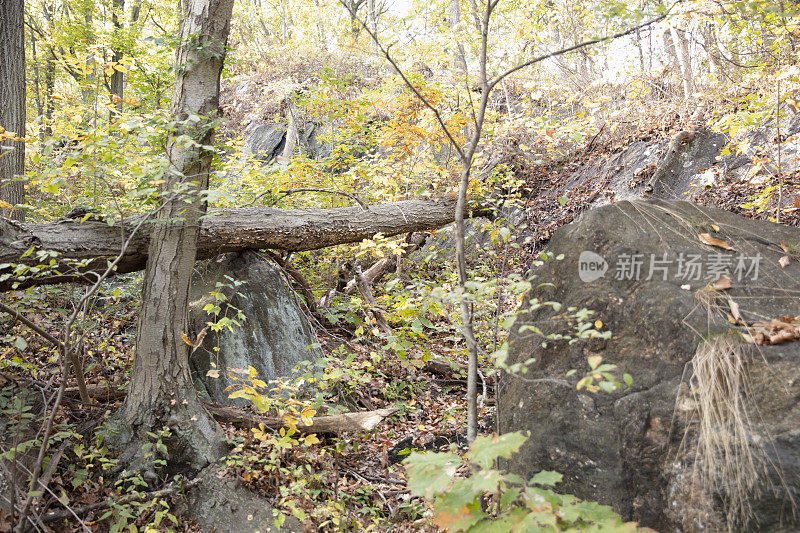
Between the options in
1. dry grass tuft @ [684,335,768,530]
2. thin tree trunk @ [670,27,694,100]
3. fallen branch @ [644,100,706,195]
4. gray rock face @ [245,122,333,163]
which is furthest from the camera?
gray rock face @ [245,122,333,163]

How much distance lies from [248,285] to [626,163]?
5.86 metres

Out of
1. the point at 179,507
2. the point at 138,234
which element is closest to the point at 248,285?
the point at 138,234

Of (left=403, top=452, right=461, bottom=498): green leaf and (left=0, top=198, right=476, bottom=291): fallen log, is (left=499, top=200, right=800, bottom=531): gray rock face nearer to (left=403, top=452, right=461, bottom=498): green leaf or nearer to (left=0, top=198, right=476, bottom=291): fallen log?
(left=403, top=452, right=461, bottom=498): green leaf

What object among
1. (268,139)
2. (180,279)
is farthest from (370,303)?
(268,139)

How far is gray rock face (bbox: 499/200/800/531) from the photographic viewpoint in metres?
2.05

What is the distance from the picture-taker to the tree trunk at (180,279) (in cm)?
358

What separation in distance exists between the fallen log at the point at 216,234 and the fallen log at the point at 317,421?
1.50m

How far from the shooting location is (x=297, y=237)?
5215 millimetres

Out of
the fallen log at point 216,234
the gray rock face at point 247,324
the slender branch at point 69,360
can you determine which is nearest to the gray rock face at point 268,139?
the fallen log at point 216,234

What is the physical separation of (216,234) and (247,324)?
0.94 m

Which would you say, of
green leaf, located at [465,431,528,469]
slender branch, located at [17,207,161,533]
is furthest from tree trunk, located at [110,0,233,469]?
green leaf, located at [465,431,528,469]

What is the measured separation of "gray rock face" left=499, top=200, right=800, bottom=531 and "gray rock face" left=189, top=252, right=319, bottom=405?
8.21ft

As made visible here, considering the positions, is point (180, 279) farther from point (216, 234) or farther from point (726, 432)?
point (726, 432)

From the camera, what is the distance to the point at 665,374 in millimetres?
2443
